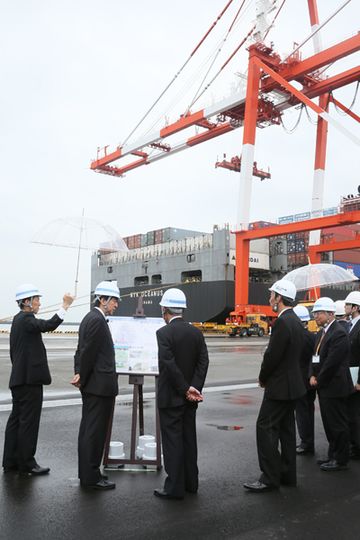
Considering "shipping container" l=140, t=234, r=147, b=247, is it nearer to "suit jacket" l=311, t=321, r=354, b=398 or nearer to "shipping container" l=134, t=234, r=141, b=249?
"shipping container" l=134, t=234, r=141, b=249

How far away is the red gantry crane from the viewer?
30.0 metres

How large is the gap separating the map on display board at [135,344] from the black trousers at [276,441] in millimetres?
1308

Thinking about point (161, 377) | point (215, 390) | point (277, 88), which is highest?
point (277, 88)

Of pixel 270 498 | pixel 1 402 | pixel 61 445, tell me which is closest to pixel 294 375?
pixel 270 498

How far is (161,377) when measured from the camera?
4.61 metres

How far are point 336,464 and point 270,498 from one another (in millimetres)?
1305

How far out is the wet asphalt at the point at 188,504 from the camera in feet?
12.0

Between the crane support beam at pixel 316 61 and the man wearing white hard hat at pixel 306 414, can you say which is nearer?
the man wearing white hard hat at pixel 306 414

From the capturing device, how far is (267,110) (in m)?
35.9

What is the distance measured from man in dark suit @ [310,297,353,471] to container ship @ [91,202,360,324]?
29.7 m

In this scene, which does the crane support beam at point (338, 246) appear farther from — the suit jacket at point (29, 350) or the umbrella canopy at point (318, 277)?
the suit jacket at point (29, 350)

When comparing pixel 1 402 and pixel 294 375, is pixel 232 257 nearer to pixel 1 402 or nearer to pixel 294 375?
pixel 1 402

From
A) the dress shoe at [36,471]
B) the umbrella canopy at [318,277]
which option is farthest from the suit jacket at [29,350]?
the umbrella canopy at [318,277]

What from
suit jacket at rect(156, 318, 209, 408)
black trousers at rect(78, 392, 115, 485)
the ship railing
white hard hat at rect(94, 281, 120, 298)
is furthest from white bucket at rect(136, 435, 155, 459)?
the ship railing
